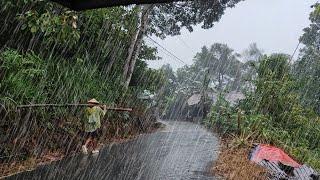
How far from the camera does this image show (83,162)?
9906 mm

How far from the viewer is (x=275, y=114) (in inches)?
856

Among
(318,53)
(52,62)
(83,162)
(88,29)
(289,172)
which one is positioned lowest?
(83,162)

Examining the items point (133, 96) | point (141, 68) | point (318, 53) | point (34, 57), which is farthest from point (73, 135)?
point (318, 53)

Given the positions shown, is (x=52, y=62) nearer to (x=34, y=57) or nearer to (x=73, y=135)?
(x=34, y=57)

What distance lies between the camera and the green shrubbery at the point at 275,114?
62.0 ft

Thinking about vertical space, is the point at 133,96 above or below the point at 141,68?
below

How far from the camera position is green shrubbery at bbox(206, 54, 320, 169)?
18.9 m

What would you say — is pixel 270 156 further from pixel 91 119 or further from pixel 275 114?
pixel 275 114

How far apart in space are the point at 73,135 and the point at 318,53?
35.3 metres

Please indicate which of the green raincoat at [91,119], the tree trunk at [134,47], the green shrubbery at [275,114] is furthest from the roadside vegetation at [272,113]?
the tree trunk at [134,47]

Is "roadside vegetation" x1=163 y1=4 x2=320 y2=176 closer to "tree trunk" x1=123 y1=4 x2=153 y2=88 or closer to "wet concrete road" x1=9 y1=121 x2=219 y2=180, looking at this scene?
"wet concrete road" x1=9 y1=121 x2=219 y2=180

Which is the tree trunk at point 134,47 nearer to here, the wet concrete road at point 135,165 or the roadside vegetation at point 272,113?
the roadside vegetation at point 272,113

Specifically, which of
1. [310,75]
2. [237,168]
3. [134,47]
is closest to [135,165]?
[237,168]

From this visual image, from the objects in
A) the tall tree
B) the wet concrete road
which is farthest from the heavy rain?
the tall tree
